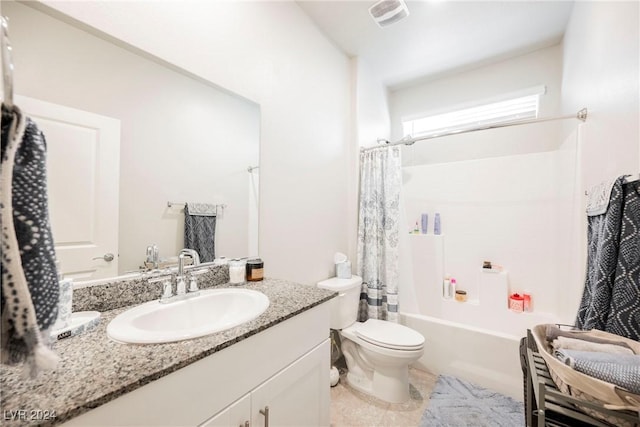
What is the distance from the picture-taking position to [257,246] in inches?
56.9

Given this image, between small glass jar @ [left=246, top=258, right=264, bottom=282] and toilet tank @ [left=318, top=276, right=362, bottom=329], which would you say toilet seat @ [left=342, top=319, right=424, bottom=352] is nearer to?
toilet tank @ [left=318, top=276, right=362, bottom=329]

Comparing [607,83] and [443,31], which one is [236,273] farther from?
[443,31]

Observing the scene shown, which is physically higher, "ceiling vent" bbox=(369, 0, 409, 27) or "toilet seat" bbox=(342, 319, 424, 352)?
"ceiling vent" bbox=(369, 0, 409, 27)

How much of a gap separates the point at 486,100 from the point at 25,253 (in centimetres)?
307

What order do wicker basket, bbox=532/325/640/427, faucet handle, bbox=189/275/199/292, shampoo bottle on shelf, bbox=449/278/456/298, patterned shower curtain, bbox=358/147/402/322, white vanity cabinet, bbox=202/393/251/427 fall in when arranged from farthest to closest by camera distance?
shampoo bottle on shelf, bbox=449/278/456/298 → patterned shower curtain, bbox=358/147/402/322 → faucet handle, bbox=189/275/199/292 → white vanity cabinet, bbox=202/393/251/427 → wicker basket, bbox=532/325/640/427

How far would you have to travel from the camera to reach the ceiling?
5.72 feet

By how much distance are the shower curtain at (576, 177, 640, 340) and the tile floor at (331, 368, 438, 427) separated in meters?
1.17

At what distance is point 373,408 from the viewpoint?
65.1 inches

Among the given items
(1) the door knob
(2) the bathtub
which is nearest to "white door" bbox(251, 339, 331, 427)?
(1) the door knob

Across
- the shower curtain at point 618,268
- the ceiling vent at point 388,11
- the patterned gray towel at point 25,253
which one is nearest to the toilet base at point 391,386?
the shower curtain at point 618,268

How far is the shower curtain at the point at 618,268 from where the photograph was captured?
75 cm

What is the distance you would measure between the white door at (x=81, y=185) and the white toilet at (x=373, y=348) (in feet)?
4.17

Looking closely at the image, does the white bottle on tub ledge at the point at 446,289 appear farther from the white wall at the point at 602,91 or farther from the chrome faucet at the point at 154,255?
the chrome faucet at the point at 154,255

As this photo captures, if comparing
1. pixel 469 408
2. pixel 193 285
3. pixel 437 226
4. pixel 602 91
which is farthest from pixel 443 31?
pixel 469 408
